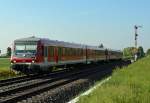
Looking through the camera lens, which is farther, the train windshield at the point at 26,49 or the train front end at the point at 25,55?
the train windshield at the point at 26,49

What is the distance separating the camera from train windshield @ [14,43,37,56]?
29.6 meters

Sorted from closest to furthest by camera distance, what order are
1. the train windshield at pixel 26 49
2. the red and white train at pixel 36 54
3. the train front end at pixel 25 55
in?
the train front end at pixel 25 55 → the red and white train at pixel 36 54 → the train windshield at pixel 26 49

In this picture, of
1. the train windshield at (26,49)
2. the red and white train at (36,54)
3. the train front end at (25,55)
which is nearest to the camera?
the train front end at (25,55)

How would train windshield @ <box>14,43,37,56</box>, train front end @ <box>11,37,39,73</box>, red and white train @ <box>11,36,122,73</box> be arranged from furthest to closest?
1. train windshield @ <box>14,43,37,56</box>
2. red and white train @ <box>11,36,122,73</box>
3. train front end @ <box>11,37,39,73</box>

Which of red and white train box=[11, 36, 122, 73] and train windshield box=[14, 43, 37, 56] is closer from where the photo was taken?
red and white train box=[11, 36, 122, 73]

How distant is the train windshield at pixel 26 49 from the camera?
29.6 metres

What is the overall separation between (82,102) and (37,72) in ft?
59.6

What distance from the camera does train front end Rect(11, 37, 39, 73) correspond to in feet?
95.5

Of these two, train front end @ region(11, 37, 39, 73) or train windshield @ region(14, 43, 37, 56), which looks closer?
train front end @ region(11, 37, 39, 73)

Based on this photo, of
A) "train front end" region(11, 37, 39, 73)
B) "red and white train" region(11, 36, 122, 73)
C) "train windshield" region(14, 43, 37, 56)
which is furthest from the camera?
"train windshield" region(14, 43, 37, 56)

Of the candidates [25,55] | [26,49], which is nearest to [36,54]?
[25,55]

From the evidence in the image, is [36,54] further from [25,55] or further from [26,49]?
[26,49]

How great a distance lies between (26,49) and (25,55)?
59 cm

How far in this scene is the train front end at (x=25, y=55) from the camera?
95.5 feet
